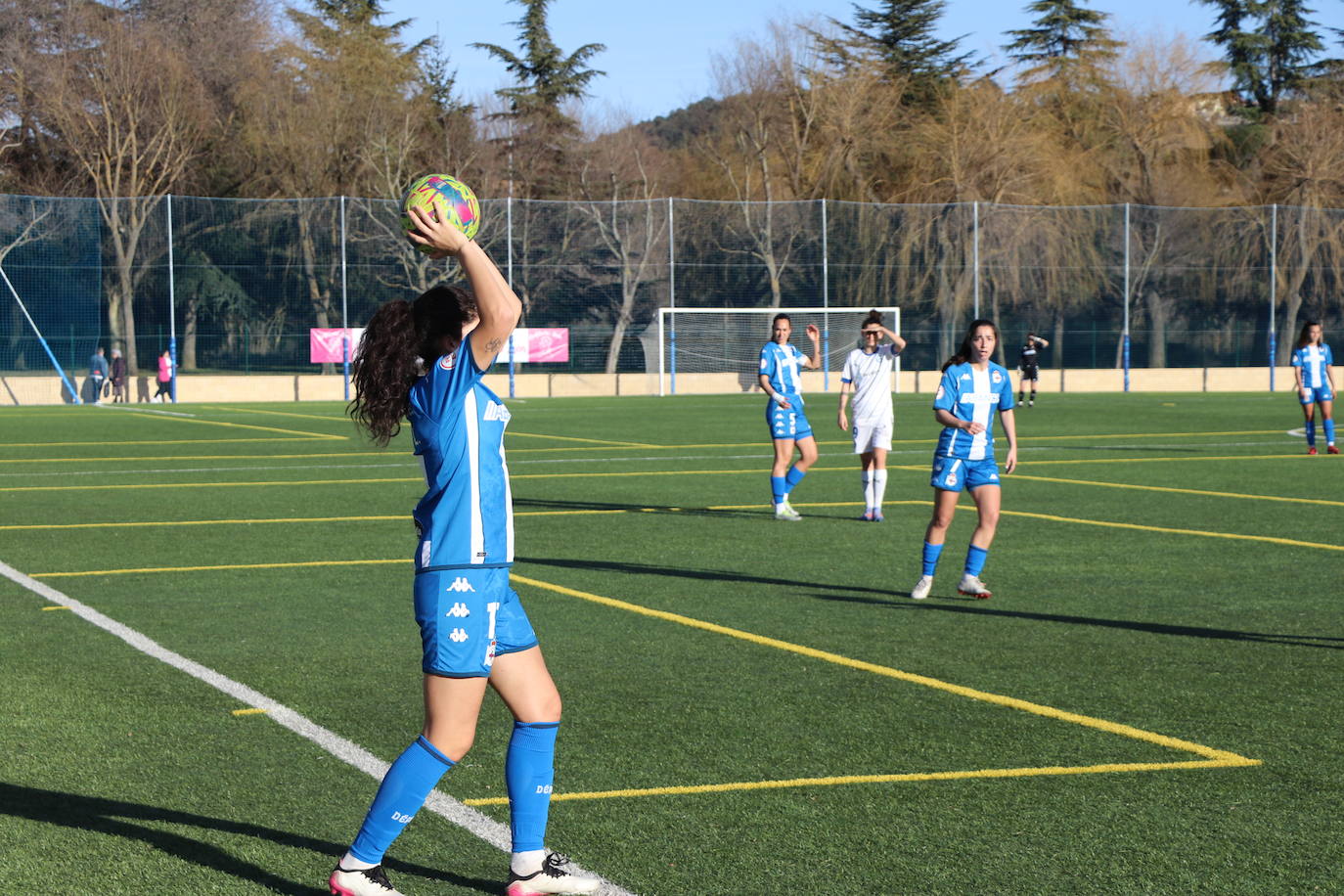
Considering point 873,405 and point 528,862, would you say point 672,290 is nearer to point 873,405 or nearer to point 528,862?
point 873,405

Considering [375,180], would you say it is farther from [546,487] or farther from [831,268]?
[546,487]

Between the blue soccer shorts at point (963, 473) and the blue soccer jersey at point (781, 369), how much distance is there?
5229 mm

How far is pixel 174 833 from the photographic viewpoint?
5336 millimetres

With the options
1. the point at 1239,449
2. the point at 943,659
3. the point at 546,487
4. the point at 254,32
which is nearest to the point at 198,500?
the point at 546,487

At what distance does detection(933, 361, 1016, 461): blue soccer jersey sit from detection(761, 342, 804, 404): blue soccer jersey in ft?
16.5

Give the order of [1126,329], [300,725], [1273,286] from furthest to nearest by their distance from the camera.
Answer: [1273,286], [1126,329], [300,725]

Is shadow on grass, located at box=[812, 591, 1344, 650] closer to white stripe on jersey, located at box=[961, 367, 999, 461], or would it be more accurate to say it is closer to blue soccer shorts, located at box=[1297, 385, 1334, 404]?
white stripe on jersey, located at box=[961, 367, 999, 461]

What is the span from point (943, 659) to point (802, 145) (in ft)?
171

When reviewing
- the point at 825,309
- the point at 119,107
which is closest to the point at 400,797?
the point at 825,309

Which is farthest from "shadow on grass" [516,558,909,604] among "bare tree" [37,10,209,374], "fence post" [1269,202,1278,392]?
"fence post" [1269,202,1278,392]

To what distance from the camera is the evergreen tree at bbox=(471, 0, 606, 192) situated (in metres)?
66.0

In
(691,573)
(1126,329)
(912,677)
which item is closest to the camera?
(912,677)

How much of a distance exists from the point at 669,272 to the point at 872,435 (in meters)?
35.0

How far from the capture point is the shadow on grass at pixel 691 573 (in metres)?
11.0
